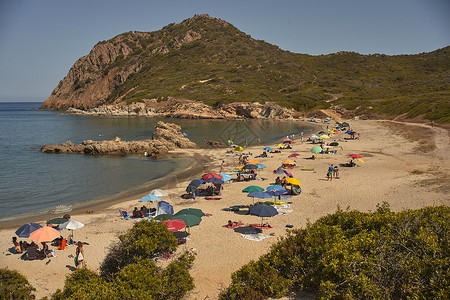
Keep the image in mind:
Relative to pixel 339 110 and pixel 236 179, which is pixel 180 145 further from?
pixel 339 110

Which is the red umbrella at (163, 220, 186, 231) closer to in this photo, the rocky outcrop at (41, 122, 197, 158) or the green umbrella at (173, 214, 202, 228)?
the green umbrella at (173, 214, 202, 228)

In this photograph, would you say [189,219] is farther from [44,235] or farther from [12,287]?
[12,287]

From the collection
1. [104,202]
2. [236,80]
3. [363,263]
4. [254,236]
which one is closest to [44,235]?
[104,202]

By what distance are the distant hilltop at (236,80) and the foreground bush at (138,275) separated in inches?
2388

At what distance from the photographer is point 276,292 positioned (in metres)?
8.77

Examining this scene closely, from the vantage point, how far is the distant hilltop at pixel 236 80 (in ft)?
324

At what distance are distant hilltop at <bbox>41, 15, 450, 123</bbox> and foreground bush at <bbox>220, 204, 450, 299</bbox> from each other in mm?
56549

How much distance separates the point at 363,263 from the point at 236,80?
12711cm

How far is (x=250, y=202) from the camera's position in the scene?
2050 centimetres

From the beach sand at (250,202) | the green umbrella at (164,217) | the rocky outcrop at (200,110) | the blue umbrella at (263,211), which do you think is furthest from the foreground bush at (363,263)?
the rocky outcrop at (200,110)

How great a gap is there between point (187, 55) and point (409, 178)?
155249 millimetres

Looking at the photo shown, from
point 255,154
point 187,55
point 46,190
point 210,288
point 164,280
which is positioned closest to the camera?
point 164,280

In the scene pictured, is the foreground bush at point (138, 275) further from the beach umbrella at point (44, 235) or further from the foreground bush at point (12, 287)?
the beach umbrella at point (44, 235)

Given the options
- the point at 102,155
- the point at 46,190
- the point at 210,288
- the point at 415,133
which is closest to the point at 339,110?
the point at 415,133
